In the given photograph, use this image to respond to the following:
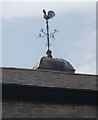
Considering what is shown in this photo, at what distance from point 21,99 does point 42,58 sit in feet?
19.4

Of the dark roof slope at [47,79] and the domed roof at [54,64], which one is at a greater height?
the domed roof at [54,64]

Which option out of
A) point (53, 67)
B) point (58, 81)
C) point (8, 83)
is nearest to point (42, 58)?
point (53, 67)

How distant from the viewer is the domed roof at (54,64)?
19.9 meters

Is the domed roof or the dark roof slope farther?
the domed roof

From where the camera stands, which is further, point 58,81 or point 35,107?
point 58,81

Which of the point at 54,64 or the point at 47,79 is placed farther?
the point at 54,64

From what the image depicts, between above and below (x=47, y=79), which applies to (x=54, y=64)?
above

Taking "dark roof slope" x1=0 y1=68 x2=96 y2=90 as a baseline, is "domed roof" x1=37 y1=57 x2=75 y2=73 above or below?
above

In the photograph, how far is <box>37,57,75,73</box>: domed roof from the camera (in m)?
19.9

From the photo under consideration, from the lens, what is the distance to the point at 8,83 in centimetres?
1438

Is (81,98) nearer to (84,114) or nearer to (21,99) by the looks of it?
(84,114)

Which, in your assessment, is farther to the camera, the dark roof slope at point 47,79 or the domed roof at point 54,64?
the domed roof at point 54,64

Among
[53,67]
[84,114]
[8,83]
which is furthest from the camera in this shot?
[53,67]

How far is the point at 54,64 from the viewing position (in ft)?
65.6
